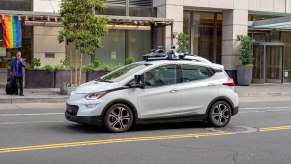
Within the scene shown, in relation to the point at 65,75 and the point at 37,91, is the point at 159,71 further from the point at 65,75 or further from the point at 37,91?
the point at 65,75

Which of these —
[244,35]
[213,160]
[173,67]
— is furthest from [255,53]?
[213,160]

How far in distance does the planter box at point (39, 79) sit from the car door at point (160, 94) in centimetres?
1183

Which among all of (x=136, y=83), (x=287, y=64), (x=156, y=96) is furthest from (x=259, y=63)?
(x=136, y=83)

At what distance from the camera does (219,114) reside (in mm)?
11023

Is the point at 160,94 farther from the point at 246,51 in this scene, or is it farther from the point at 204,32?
the point at 204,32

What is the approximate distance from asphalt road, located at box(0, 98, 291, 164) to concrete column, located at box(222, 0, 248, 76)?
48.0 ft

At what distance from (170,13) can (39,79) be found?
7.95 metres

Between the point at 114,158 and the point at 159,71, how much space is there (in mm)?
3285

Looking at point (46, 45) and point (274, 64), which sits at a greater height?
point (46, 45)

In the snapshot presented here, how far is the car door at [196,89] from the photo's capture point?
10.6m

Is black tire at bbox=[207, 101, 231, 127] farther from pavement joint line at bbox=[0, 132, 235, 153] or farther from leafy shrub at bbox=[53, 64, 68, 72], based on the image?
leafy shrub at bbox=[53, 64, 68, 72]

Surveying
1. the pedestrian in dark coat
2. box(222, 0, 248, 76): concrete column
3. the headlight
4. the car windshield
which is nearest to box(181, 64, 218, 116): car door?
the car windshield

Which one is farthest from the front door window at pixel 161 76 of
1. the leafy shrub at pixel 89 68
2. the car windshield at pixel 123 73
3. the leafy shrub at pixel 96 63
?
the leafy shrub at pixel 96 63

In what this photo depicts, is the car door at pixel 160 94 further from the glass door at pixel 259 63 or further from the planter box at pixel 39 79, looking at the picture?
the glass door at pixel 259 63
